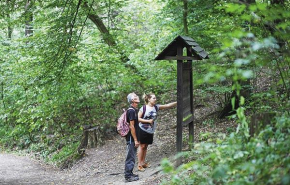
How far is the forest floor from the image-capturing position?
8.41 meters

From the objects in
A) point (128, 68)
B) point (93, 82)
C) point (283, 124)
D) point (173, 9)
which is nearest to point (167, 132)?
point (128, 68)

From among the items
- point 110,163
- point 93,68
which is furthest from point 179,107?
point 93,68

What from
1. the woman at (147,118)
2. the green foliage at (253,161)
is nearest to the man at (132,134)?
the woman at (147,118)

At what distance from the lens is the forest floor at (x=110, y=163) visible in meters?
8.41

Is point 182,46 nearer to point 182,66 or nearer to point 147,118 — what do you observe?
point 182,66

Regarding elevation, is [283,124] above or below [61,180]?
above

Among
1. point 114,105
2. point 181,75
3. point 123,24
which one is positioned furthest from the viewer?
point 114,105

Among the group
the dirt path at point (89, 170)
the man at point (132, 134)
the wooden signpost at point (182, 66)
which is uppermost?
the wooden signpost at point (182, 66)

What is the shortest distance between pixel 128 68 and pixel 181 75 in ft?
17.5

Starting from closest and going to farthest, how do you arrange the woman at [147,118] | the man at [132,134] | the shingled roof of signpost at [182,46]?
the shingled roof of signpost at [182,46]
the man at [132,134]
the woman at [147,118]

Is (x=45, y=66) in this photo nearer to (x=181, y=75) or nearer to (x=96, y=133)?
(x=96, y=133)

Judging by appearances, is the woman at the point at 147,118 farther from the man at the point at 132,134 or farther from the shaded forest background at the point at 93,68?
the shaded forest background at the point at 93,68

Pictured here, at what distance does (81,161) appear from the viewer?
438 inches

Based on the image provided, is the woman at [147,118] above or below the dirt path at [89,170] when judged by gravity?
A: above
